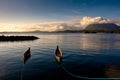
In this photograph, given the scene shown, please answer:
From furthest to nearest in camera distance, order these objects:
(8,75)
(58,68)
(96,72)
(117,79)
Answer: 1. (58,68)
2. (96,72)
3. (8,75)
4. (117,79)

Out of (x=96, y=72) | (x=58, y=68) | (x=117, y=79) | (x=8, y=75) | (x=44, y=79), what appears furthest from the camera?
(x=58, y=68)

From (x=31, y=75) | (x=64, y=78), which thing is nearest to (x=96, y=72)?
(x=64, y=78)

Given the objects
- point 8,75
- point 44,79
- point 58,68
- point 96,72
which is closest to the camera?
point 44,79

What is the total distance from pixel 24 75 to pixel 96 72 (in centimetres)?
1034

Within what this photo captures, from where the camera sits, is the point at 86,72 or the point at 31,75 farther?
the point at 86,72

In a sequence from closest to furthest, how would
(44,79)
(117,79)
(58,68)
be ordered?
(117,79) < (44,79) < (58,68)

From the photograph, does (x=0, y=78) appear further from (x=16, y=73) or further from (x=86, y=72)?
(x=86, y=72)

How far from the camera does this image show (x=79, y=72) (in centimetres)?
2052

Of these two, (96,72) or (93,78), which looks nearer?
(93,78)

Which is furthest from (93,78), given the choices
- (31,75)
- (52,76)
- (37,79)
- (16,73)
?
(16,73)

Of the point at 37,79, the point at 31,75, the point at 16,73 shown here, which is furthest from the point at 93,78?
the point at 16,73

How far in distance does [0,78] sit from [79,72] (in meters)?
10.8

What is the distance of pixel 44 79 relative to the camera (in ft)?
57.6

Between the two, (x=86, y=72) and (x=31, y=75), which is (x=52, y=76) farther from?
(x=86, y=72)
